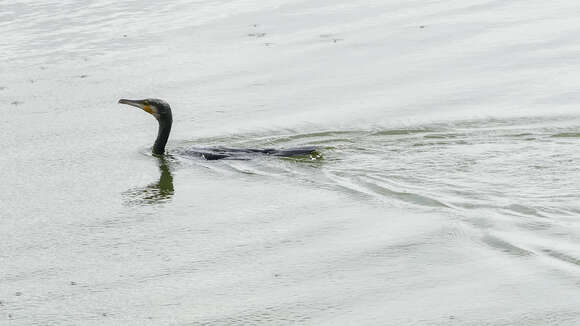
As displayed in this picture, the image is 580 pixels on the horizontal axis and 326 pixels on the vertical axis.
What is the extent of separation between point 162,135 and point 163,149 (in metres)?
0.17

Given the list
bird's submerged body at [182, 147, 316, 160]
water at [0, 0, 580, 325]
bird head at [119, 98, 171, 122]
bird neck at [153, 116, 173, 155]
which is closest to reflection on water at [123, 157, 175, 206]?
water at [0, 0, 580, 325]

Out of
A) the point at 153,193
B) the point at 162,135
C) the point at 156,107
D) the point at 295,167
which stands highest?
the point at 156,107

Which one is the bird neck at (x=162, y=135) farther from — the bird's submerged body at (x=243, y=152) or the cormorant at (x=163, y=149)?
the bird's submerged body at (x=243, y=152)

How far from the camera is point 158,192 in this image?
37.8ft

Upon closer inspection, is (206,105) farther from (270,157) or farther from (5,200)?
(5,200)

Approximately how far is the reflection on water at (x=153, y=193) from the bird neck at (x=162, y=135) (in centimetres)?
Answer: 68

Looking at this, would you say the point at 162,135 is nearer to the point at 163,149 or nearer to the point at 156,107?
the point at 163,149

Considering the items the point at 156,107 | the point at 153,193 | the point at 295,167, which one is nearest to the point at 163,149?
the point at 156,107

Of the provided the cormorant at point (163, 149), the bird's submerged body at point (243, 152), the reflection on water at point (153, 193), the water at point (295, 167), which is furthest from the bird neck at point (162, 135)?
the reflection on water at point (153, 193)

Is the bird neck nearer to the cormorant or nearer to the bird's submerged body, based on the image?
the cormorant

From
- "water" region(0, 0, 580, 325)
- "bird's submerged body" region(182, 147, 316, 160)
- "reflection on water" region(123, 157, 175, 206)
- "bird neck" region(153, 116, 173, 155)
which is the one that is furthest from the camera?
"bird neck" region(153, 116, 173, 155)

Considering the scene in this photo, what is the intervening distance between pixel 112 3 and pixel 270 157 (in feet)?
29.7

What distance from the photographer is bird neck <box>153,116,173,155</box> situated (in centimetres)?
1288

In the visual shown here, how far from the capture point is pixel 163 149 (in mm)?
12906
